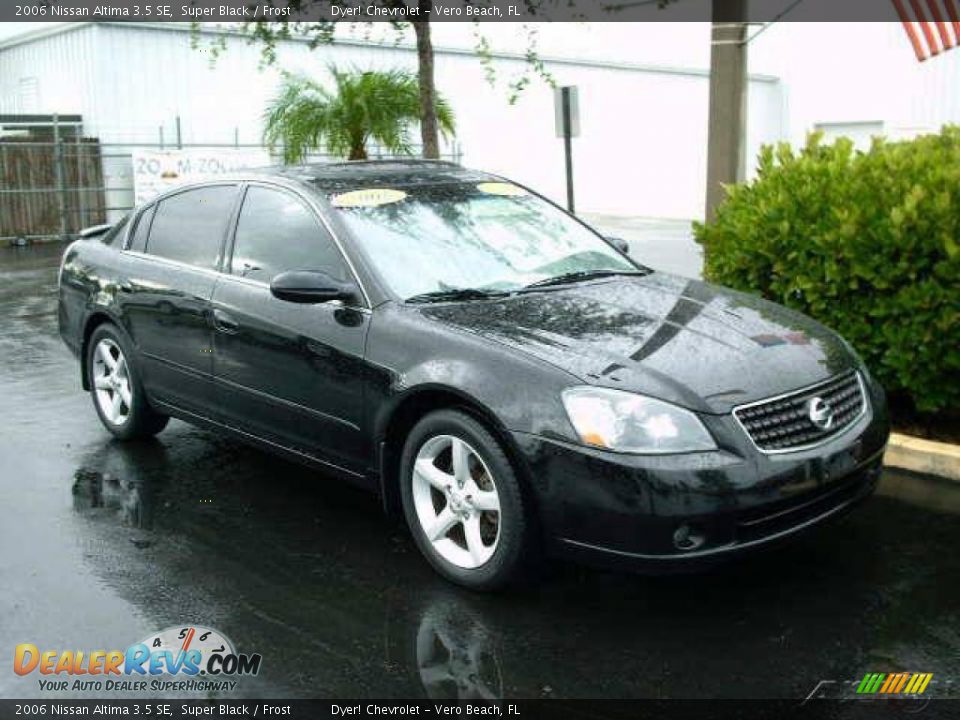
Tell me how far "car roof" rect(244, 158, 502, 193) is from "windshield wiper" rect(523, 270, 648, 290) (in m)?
0.89

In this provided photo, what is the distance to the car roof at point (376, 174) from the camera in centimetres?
529

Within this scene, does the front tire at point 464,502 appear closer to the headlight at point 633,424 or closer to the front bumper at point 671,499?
the front bumper at point 671,499

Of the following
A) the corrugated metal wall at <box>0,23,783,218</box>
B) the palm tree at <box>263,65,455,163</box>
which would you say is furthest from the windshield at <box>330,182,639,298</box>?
the corrugated metal wall at <box>0,23,783,218</box>

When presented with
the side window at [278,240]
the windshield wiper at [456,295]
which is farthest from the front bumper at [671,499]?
the side window at [278,240]

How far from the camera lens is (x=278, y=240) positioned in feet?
17.1

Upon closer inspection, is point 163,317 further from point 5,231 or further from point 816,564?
point 5,231

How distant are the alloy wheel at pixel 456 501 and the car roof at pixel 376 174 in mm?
1588

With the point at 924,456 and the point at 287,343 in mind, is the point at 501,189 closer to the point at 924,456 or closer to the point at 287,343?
the point at 287,343

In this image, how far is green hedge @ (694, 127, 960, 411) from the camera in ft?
18.7

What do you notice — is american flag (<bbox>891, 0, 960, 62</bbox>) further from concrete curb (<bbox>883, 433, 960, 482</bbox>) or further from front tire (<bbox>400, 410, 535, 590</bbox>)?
front tire (<bbox>400, 410, 535, 590</bbox>)

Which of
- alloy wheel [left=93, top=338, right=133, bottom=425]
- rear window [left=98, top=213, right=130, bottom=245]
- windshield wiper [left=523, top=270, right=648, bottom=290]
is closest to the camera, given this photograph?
windshield wiper [left=523, top=270, right=648, bottom=290]

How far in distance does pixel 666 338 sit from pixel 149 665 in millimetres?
2246

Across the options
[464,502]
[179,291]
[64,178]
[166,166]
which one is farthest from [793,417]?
[64,178]

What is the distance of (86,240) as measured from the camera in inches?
271
